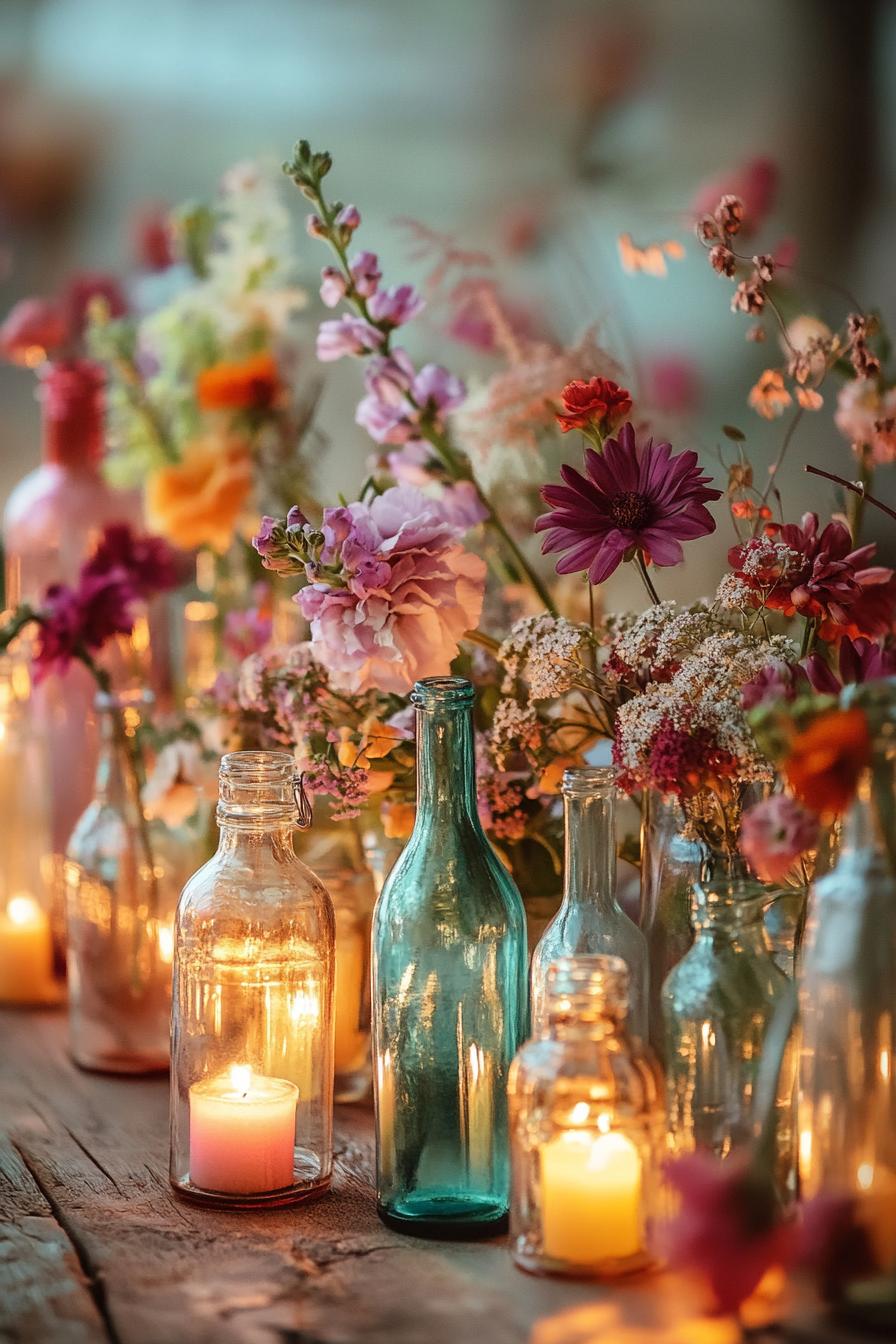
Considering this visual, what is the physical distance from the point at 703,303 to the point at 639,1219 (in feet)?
3.55

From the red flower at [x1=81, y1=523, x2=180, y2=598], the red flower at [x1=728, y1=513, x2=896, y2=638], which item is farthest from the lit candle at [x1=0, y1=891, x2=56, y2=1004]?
the red flower at [x1=728, y1=513, x2=896, y2=638]

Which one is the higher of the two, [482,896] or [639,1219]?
[482,896]

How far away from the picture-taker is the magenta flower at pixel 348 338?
1.06m

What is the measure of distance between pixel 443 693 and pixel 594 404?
178mm

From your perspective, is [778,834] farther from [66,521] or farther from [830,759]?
[66,521]

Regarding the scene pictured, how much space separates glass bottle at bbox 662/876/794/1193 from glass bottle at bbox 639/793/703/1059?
57 mm

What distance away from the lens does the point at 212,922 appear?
38.7 inches

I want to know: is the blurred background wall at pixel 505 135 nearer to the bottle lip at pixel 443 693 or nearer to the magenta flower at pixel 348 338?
the magenta flower at pixel 348 338

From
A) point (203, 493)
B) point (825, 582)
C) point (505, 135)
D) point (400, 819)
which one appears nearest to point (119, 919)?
point (400, 819)

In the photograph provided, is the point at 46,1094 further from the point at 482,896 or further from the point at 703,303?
the point at 703,303

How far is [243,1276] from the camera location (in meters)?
0.83

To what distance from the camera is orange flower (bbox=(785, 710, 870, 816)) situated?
71 centimetres

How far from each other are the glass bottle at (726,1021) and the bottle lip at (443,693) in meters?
0.17

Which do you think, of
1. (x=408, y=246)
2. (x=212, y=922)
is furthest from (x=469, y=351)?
(x=212, y=922)
